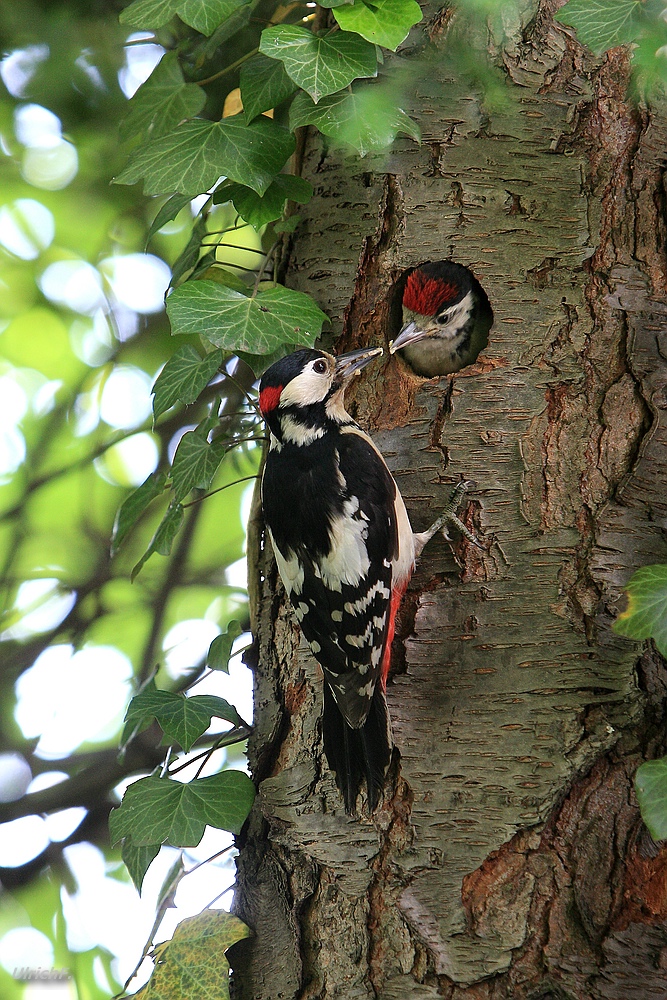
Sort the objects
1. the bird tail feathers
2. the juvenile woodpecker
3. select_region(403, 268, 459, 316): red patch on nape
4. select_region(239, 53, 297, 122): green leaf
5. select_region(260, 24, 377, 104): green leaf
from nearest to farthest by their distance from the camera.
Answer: select_region(260, 24, 377, 104): green leaf → the bird tail feathers → select_region(239, 53, 297, 122): green leaf → the juvenile woodpecker → select_region(403, 268, 459, 316): red patch on nape

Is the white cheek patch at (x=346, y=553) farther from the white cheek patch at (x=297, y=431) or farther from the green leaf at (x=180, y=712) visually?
the green leaf at (x=180, y=712)

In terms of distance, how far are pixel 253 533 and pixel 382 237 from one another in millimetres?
723

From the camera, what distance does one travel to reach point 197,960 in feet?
5.72

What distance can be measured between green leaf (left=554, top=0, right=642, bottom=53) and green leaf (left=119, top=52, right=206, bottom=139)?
2.78 feet

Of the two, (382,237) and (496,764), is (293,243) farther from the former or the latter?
(496,764)

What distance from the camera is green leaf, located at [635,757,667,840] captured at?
4.85 ft

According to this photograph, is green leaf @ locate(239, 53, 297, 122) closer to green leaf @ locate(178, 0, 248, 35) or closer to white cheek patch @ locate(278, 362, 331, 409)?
green leaf @ locate(178, 0, 248, 35)

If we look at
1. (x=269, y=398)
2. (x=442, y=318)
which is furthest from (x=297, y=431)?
(x=442, y=318)

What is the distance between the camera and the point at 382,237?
6.48 feet

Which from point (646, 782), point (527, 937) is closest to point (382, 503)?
point (646, 782)

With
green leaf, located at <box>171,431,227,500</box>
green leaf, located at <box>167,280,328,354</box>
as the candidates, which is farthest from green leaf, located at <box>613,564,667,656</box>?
green leaf, located at <box>171,431,227,500</box>

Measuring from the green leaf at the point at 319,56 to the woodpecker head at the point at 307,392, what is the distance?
1.69ft

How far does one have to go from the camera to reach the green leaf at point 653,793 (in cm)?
148

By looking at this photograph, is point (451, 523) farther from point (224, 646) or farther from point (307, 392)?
point (224, 646)
